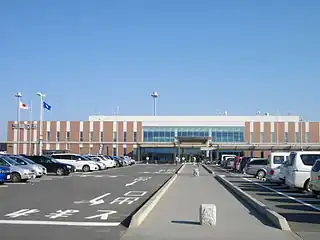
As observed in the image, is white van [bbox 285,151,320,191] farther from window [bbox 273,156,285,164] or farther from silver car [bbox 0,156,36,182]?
silver car [bbox 0,156,36,182]

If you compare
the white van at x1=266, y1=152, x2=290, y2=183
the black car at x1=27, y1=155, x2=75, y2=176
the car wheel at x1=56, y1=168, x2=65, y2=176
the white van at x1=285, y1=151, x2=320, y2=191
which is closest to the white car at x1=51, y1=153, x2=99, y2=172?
Result: the black car at x1=27, y1=155, x2=75, y2=176

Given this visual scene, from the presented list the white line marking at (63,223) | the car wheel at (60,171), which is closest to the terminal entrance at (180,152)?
the car wheel at (60,171)

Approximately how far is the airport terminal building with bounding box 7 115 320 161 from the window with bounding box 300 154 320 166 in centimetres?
8794

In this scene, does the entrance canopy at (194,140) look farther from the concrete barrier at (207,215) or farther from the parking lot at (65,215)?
the concrete barrier at (207,215)

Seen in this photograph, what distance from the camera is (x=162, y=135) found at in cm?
11425

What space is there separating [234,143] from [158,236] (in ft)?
333

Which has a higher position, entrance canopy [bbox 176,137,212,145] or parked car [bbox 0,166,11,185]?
entrance canopy [bbox 176,137,212,145]

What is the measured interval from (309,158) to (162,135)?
93.1 m

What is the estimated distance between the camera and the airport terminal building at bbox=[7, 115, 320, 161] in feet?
363

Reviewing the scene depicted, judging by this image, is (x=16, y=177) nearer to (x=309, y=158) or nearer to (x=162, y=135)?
(x=309, y=158)

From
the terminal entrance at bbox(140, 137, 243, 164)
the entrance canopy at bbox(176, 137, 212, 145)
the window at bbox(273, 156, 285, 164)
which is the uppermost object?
the entrance canopy at bbox(176, 137, 212, 145)

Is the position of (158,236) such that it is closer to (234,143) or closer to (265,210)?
(265,210)

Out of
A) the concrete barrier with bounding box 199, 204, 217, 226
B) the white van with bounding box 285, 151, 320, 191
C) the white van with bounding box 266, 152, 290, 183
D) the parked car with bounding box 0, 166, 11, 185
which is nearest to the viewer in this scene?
the concrete barrier with bounding box 199, 204, 217, 226

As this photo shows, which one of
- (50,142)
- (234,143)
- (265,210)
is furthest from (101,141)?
(265,210)
